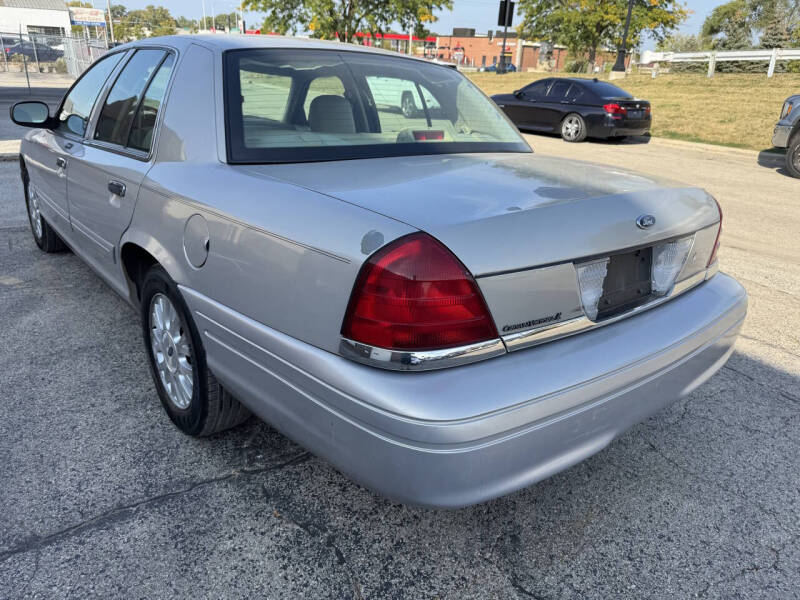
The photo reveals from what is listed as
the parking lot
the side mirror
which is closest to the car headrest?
the parking lot

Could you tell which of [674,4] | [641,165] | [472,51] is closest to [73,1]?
[472,51]

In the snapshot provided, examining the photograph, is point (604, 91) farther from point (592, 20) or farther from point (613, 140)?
point (592, 20)

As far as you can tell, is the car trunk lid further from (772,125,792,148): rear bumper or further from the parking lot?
(772,125,792,148): rear bumper

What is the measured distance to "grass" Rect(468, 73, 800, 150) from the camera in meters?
14.8

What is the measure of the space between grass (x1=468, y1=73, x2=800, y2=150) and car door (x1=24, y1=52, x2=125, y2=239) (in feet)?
45.4

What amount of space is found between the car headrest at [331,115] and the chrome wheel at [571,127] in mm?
12701

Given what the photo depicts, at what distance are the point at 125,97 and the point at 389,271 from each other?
2.20 meters

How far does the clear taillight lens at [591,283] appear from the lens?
1901mm

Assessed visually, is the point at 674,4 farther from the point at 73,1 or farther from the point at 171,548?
the point at 73,1

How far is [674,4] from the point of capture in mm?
40062

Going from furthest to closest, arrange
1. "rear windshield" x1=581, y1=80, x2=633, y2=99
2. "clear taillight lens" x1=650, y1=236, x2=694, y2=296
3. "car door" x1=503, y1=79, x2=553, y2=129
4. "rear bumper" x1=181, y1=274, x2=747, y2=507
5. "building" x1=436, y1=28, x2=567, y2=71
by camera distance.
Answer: "building" x1=436, y1=28, x2=567, y2=71 → "car door" x1=503, y1=79, x2=553, y2=129 → "rear windshield" x1=581, y1=80, x2=633, y2=99 → "clear taillight lens" x1=650, y1=236, x2=694, y2=296 → "rear bumper" x1=181, y1=274, x2=747, y2=507

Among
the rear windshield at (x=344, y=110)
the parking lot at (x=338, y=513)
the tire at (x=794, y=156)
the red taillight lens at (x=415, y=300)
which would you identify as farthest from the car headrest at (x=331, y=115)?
the tire at (x=794, y=156)

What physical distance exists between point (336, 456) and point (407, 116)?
170 cm

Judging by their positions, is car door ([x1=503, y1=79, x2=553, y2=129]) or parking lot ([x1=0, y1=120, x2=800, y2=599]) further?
car door ([x1=503, y1=79, x2=553, y2=129])
